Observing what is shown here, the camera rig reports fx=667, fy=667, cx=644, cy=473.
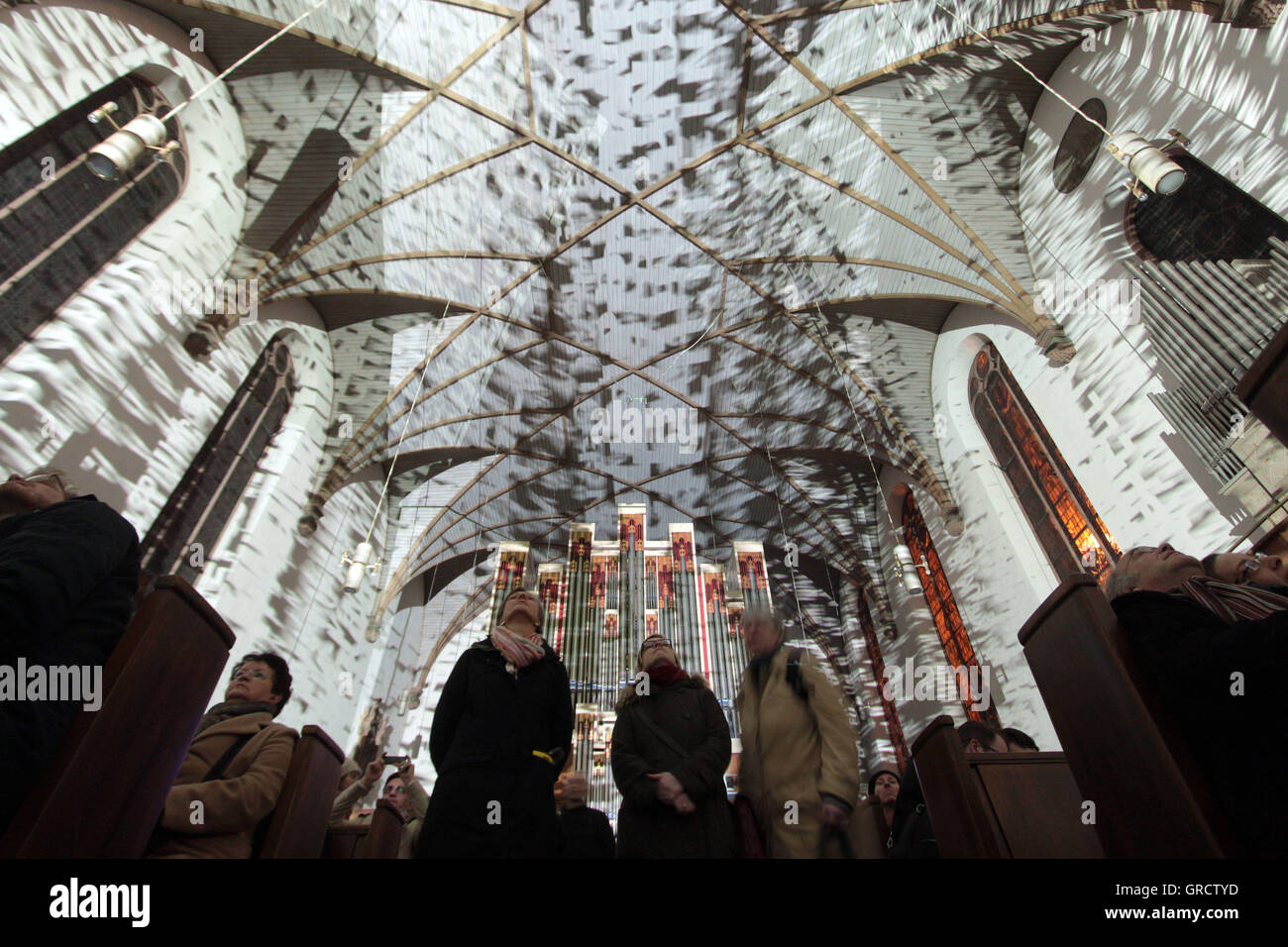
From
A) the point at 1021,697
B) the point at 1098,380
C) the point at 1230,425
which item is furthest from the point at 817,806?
the point at 1021,697

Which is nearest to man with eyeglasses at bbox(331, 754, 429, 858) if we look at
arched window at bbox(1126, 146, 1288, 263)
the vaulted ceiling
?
the vaulted ceiling

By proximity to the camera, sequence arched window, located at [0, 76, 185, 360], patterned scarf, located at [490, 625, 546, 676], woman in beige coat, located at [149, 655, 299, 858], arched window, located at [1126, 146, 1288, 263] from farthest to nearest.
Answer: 1. arched window, located at [0, 76, 185, 360]
2. arched window, located at [1126, 146, 1288, 263]
3. patterned scarf, located at [490, 625, 546, 676]
4. woman in beige coat, located at [149, 655, 299, 858]

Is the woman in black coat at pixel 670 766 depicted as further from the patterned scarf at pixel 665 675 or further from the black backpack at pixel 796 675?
the black backpack at pixel 796 675

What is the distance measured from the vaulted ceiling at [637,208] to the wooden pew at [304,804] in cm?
874

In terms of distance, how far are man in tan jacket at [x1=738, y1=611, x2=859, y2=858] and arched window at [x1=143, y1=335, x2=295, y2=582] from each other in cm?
759

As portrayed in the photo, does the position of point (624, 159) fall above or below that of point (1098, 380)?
above

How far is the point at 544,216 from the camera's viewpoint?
10.6 metres

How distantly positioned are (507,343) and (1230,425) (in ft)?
34.0

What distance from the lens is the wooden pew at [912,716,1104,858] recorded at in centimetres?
254

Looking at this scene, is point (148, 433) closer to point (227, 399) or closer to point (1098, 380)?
point (227, 399)

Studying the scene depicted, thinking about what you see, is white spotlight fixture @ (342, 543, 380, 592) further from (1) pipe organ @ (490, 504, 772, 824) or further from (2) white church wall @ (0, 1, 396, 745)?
(1) pipe organ @ (490, 504, 772, 824)

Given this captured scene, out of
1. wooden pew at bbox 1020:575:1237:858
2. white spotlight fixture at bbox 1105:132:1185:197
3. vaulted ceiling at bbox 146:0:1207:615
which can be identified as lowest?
wooden pew at bbox 1020:575:1237:858

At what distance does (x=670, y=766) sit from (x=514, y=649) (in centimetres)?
85

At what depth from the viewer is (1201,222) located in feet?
22.0
